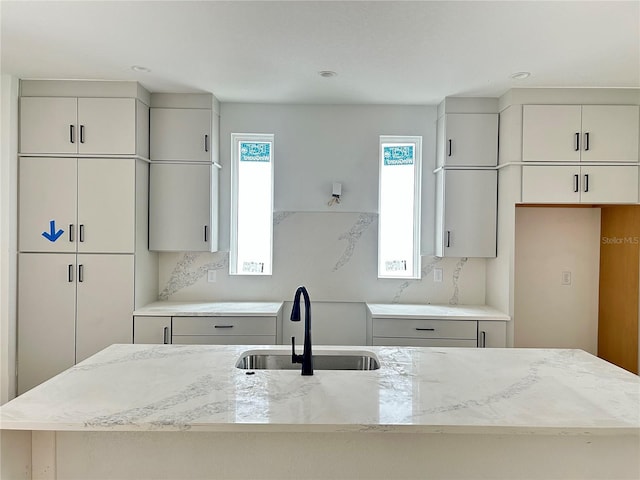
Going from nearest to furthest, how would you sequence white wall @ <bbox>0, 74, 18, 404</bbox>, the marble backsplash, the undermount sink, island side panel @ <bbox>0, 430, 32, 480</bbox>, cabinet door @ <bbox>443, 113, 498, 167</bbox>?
island side panel @ <bbox>0, 430, 32, 480</bbox> < the undermount sink < white wall @ <bbox>0, 74, 18, 404</bbox> < cabinet door @ <bbox>443, 113, 498, 167</bbox> < the marble backsplash

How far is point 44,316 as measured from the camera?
10.7 ft

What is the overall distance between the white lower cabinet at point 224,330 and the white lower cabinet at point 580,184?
88.7 inches

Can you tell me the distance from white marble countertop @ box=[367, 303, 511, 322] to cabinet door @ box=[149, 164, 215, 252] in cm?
155

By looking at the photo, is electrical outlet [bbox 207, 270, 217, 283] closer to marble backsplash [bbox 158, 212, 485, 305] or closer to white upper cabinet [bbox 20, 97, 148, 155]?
marble backsplash [bbox 158, 212, 485, 305]

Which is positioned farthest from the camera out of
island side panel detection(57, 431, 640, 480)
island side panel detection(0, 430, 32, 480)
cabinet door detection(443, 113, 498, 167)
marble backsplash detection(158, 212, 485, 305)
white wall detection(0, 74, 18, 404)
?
marble backsplash detection(158, 212, 485, 305)

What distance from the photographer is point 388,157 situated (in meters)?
3.91

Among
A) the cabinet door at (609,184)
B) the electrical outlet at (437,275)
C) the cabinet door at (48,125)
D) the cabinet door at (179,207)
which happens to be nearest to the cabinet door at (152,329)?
the cabinet door at (179,207)

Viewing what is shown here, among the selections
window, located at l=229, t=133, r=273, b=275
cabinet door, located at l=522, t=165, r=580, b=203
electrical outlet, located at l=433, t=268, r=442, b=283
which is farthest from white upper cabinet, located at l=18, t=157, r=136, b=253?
cabinet door, located at l=522, t=165, r=580, b=203

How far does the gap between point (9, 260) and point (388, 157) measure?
3.16 metres

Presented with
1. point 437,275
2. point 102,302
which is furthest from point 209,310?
point 437,275

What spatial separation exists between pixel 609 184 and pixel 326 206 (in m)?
2.22

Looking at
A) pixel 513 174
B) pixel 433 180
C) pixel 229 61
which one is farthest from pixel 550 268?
pixel 229 61

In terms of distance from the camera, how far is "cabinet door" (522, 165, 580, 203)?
3.27 m

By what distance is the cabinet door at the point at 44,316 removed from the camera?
3.25 meters
